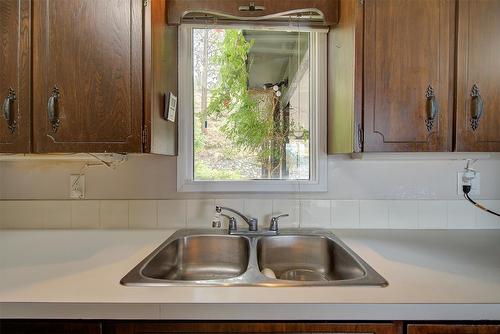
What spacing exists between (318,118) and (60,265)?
1.24 meters

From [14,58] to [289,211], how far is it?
1299 millimetres

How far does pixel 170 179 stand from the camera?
56.5 inches

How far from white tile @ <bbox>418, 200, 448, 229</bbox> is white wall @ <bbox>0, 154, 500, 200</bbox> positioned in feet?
0.11

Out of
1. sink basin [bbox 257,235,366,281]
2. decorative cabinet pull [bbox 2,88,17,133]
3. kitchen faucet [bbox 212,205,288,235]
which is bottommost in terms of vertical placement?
sink basin [bbox 257,235,366,281]

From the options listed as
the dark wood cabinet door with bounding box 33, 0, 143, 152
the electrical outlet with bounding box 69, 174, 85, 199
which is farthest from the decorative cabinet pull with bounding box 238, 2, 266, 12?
the electrical outlet with bounding box 69, 174, 85, 199

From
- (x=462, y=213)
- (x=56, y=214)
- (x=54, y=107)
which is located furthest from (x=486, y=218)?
(x=56, y=214)

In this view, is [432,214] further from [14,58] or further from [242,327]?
[14,58]

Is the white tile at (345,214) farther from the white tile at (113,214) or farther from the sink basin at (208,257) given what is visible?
the white tile at (113,214)

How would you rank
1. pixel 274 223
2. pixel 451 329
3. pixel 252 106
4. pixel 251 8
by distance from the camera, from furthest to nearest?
1. pixel 252 106
2. pixel 274 223
3. pixel 251 8
4. pixel 451 329

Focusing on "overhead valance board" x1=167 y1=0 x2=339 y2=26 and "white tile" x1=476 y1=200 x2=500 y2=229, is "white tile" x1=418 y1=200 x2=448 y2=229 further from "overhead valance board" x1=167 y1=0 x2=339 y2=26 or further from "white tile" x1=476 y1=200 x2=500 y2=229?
"overhead valance board" x1=167 y1=0 x2=339 y2=26

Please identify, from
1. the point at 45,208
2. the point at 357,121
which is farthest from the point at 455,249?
the point at 45,208

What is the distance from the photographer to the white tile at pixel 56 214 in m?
1.42

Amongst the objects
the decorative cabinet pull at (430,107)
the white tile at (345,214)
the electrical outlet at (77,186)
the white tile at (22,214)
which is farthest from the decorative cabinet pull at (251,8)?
the white tile at (22,214)

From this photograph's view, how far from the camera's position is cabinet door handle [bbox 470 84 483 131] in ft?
3.54
